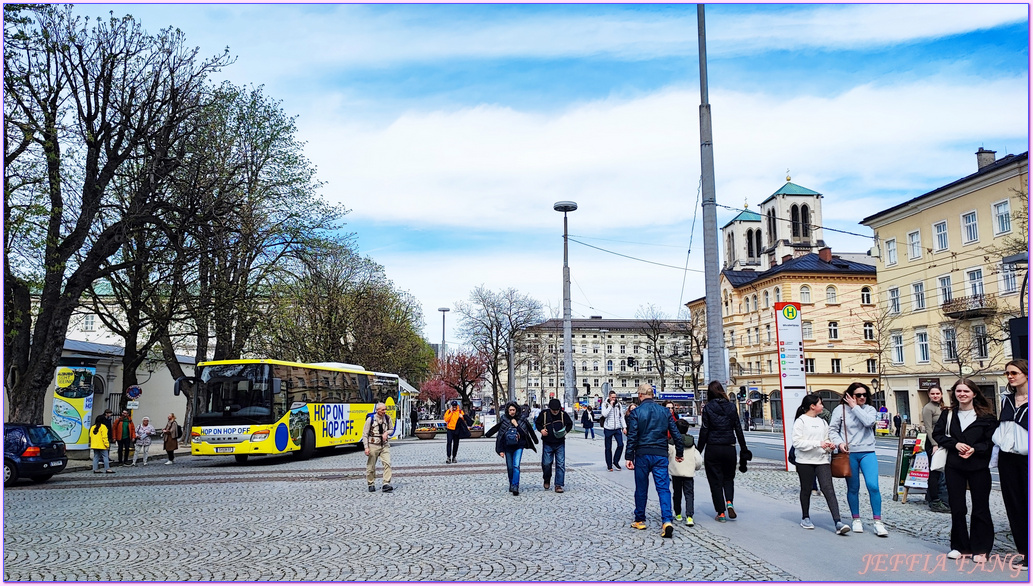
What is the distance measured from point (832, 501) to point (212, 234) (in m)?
17.7

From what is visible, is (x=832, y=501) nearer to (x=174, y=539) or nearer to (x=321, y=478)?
(x=174, y=539)

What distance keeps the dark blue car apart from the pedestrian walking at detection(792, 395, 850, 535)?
1709cm

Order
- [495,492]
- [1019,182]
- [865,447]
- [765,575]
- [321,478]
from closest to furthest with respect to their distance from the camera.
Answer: [765,575] < [865,447] < [495,492] < [321,478] < [1019,182]

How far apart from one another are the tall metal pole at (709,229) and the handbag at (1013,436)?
7.11 metres

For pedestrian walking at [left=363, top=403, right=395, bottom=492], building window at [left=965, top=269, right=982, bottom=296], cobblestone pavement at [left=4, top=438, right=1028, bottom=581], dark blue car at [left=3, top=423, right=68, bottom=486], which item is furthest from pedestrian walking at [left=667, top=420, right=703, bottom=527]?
building window at [left=965, top=269, right=982, bottom=296]

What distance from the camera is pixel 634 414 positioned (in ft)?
32.9

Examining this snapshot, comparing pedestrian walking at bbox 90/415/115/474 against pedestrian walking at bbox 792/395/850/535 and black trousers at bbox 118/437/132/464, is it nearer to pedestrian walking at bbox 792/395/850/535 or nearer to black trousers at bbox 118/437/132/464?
black trousers at bbox 118/437/132/464

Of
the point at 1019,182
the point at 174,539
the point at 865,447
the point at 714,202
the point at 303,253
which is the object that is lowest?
the point at 174,539

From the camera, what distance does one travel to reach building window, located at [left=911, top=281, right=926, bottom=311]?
4909cm

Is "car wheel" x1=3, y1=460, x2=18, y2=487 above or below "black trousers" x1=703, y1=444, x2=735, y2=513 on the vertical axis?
below

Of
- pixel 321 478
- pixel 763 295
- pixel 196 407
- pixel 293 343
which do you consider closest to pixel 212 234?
pixel 196 407

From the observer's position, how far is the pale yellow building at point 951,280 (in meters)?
41.9

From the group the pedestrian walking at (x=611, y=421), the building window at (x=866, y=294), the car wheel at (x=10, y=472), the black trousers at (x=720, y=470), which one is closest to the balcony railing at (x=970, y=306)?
the pedestrian walking at (x=611, y=421)

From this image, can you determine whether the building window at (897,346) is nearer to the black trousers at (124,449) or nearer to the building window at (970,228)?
the building window at (970,228)
